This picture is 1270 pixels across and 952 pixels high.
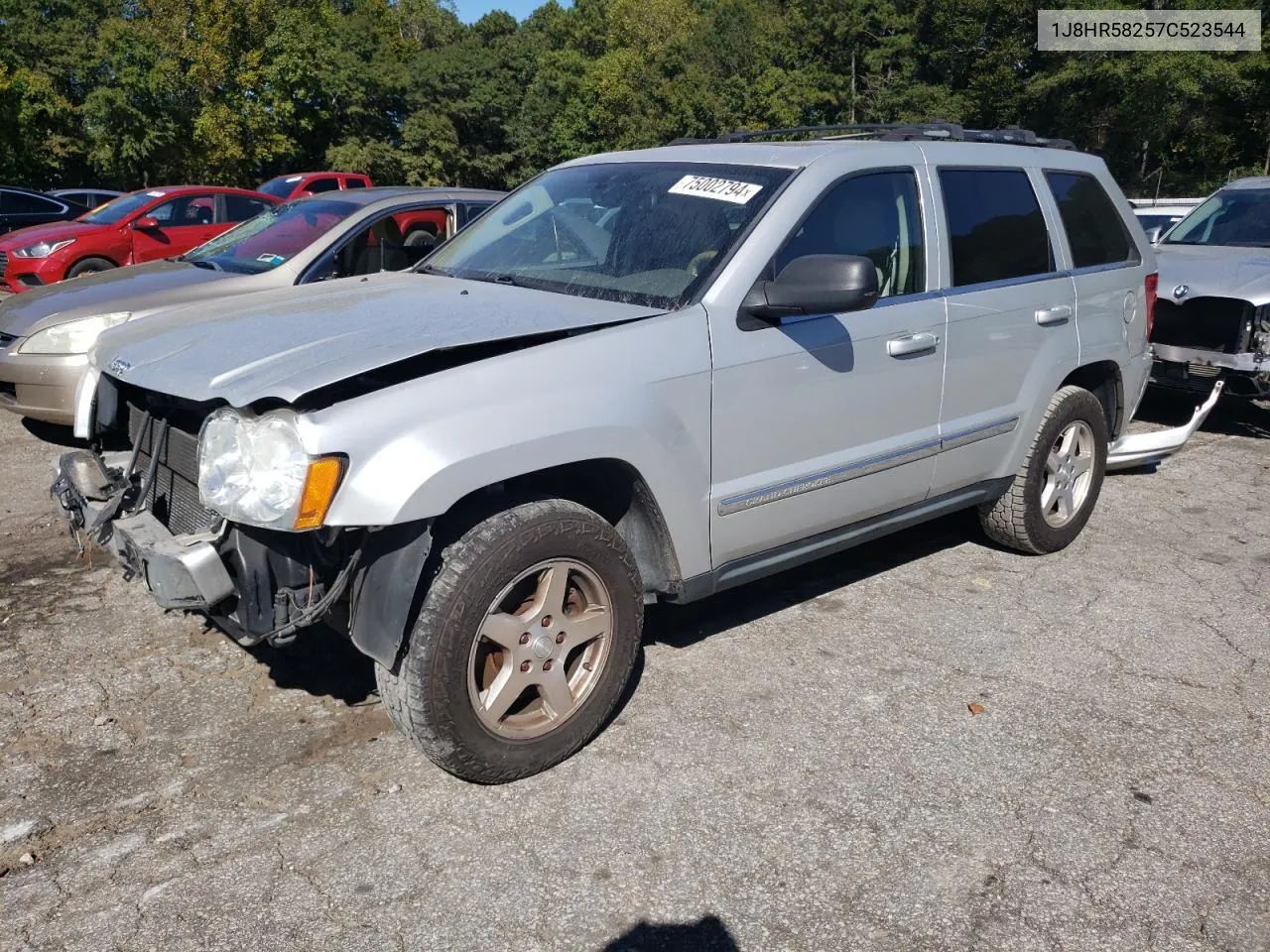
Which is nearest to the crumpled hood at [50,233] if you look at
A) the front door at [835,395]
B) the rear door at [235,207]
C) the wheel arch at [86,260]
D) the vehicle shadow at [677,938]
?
the wheel arch at [86,260]

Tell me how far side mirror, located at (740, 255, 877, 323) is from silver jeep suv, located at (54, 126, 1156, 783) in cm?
1

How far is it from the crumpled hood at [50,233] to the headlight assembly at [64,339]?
6.52m

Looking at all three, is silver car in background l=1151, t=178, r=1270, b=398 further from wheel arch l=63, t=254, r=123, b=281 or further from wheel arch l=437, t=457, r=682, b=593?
wheel arch l=63, t=254, r=123, b=281

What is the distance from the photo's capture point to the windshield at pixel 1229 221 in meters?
8.66

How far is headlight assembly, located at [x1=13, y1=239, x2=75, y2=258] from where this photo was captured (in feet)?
39.2

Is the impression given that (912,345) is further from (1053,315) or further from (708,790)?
(708,790)

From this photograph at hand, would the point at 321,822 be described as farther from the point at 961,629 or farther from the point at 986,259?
the point at 986,259

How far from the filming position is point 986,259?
15.0ft

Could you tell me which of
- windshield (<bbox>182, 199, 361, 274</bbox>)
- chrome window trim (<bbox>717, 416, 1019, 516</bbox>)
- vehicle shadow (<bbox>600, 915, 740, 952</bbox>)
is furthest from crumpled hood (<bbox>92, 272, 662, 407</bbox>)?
windshield (<bbox>182, 199, 361, 274</bbox>)

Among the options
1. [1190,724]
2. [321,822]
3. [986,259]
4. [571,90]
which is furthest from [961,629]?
[571,90]

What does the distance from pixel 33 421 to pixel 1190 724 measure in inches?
286

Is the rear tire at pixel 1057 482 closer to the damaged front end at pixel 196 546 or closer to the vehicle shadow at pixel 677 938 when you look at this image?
the vehicle shadow at pixel 677 938

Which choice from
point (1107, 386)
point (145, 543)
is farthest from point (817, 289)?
point (1107, 386)

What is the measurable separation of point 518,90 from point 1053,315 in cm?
5718
